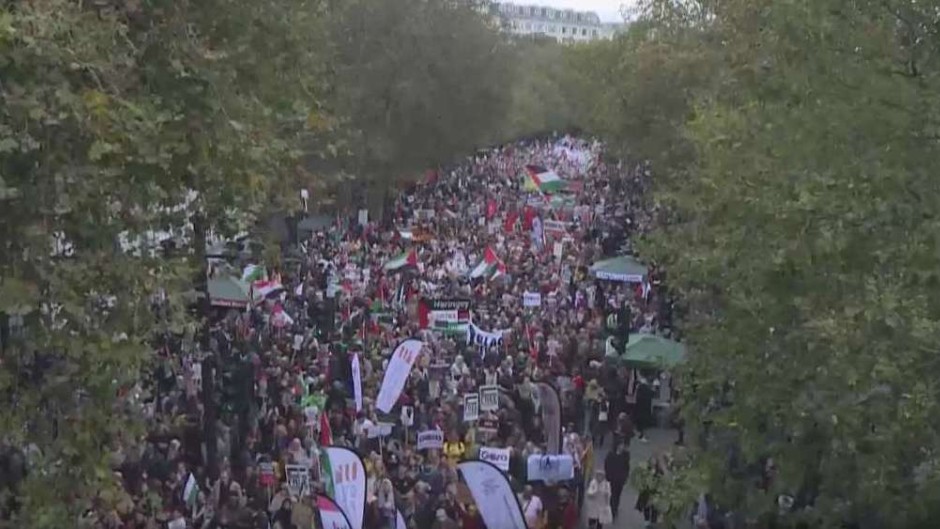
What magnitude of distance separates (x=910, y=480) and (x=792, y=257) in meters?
2.00

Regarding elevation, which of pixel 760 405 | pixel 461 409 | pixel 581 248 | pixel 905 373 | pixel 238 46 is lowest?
pixel 581 248

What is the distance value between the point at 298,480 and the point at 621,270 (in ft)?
53.1

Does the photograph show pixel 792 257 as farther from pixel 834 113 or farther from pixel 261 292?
pixel 261 292

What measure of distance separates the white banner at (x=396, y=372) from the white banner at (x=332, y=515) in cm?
345

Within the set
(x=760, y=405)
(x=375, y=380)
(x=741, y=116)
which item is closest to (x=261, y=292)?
(x=375, y=380)

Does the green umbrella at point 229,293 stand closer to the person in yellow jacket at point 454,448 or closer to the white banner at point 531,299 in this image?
the white banner at point 531,299

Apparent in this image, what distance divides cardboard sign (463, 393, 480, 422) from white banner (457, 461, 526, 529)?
116 inches

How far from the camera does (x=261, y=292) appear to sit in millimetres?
23375

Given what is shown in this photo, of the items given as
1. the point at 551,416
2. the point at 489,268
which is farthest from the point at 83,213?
the point at 489,268

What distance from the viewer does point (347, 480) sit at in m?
12.7

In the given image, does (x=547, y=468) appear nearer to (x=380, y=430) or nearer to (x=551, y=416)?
(x=551, y=416)

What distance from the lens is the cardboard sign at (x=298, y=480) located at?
13.3 metres

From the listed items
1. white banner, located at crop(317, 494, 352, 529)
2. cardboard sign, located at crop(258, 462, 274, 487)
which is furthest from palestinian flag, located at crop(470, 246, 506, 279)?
white banner, located at crop(317, 494, 352, 529)

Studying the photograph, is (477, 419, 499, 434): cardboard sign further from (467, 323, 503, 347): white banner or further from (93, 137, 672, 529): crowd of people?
(467, 323, 503, 347): white banner
